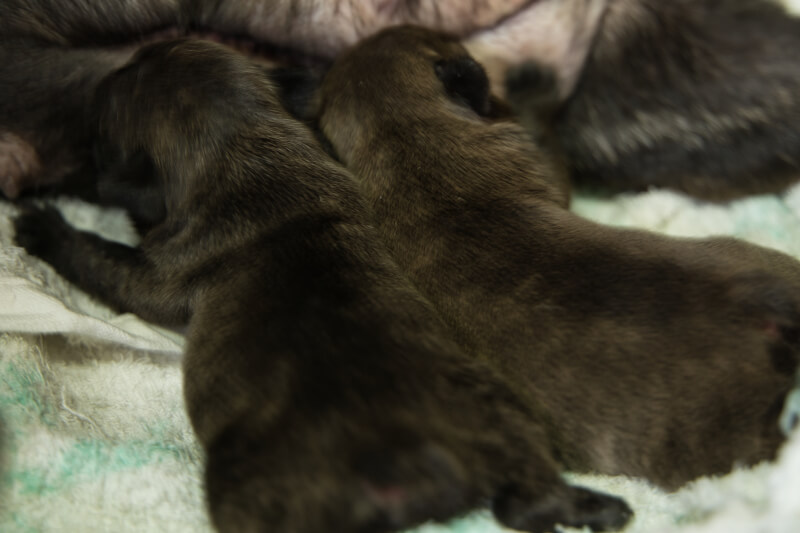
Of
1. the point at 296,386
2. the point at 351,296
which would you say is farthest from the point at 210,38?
the point at 296,386

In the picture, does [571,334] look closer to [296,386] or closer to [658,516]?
[658,516]

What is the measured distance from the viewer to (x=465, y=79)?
57.4 inches

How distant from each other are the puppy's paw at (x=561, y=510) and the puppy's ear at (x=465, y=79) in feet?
2.48

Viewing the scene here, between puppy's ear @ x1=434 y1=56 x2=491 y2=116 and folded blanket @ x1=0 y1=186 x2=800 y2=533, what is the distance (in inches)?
23.5

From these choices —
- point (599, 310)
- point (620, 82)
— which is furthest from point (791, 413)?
point (620, 82)

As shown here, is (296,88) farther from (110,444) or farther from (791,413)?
(791,413)

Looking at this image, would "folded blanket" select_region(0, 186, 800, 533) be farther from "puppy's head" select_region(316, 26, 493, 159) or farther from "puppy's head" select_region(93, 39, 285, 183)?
"puppy's head" select_region(316, 26, 493, 159)

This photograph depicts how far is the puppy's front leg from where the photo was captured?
133 cm

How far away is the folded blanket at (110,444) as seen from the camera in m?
1.03

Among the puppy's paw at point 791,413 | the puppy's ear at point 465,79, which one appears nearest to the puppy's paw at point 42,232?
the puppy's ear at point 465,79

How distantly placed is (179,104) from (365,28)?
48 cm

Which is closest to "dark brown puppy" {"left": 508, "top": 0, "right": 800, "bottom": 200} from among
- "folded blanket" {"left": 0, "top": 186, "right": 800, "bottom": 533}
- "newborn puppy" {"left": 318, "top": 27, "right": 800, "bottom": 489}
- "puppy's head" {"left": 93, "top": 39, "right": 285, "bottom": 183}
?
"folded blanket" {"left": 0, "top": 186, "right": 800, "bottom": 533}

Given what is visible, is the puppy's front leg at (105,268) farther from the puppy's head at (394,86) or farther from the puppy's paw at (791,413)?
the puppy's paw at (791,413)

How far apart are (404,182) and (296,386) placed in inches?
18.4
